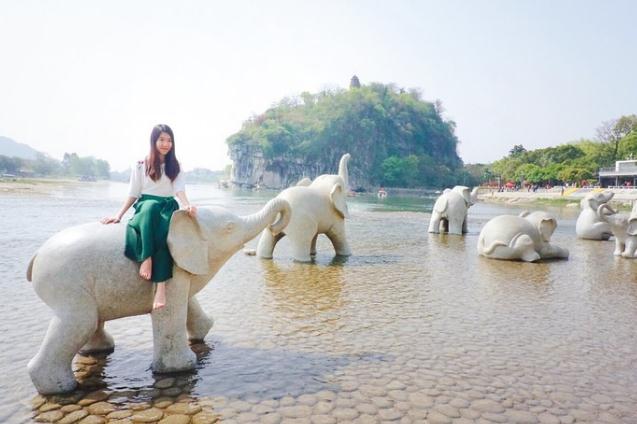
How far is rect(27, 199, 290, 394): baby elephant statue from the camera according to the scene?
361cm

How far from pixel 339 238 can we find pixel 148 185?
6.70 metres

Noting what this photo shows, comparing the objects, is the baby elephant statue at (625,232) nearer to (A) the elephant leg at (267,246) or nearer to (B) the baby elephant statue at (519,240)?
(B) the baby elephant statue at (519,240)

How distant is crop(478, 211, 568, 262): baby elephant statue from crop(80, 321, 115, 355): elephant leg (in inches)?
330

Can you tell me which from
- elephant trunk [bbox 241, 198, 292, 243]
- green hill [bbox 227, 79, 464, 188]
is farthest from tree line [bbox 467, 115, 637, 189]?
elephant trunk [bbox 241, 198, 292, 243]

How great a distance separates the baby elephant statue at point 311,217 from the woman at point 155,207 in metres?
5.34

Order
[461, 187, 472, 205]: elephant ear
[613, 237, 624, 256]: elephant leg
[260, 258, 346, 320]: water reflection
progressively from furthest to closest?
[461, 187, 472, 205]: elephant ear, [613, 237, 624, 256]: elephant leg, [260, 258, 346, 320]: water reflection

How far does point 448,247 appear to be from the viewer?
12.9 m

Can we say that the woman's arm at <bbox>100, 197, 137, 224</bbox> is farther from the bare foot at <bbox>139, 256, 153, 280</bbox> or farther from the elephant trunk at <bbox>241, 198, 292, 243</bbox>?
the elephant trunk at <bbox>241, 198, 292, 243</bbox>

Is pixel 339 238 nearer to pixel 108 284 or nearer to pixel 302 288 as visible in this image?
pixel 302 288

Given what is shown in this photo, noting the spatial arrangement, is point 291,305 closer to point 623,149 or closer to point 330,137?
point 623,149

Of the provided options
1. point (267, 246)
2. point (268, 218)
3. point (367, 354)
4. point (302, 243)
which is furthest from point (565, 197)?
point (268, 218)

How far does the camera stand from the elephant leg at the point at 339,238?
1036 cm

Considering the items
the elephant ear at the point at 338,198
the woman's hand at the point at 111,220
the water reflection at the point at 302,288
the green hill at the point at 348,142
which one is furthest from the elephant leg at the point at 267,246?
the green hill at the point at 348,142

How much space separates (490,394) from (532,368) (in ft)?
2.79
